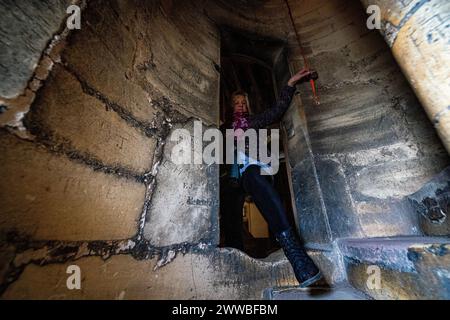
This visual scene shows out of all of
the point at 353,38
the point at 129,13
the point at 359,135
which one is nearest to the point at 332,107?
the point at 359,135

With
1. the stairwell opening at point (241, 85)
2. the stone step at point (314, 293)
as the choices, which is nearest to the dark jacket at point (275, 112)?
the stairwell opening at point (241, 85)

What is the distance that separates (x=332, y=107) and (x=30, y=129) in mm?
2030

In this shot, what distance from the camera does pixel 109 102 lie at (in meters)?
0.96

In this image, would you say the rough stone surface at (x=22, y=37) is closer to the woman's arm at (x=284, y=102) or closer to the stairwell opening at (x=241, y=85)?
the woman's arm at (x=284, y=102)

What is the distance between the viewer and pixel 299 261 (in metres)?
1.25

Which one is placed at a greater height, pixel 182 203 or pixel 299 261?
pixel 182 203

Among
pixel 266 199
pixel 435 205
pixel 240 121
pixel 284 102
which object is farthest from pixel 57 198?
pixel 435 205

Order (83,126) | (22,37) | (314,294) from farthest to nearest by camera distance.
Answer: (314,294), (83,126), (22,37)

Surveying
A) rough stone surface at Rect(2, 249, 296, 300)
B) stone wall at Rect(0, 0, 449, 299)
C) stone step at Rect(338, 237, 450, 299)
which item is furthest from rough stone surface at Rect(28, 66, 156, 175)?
stone step at Rect(338, 237, 450, 299)

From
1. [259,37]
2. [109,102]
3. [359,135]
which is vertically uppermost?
[259,37]

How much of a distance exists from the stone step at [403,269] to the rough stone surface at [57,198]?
4.14ft

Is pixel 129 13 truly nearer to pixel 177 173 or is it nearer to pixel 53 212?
pixel 177 173

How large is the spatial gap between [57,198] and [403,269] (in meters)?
1.49

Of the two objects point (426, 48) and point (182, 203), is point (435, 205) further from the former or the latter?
point (182, 203)
